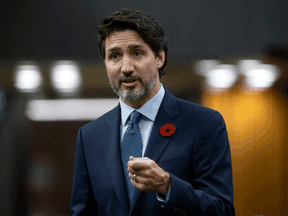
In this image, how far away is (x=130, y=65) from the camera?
1.33m

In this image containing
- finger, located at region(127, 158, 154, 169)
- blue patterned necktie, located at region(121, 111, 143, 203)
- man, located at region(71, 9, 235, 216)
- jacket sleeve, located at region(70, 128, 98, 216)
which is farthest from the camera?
jacket sleeve, located at region(70, 128, 98, 216)

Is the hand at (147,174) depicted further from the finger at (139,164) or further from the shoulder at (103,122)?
the shoulder at (103,122)

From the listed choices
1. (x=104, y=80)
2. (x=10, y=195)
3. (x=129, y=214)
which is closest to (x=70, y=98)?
(x=104, y=80)

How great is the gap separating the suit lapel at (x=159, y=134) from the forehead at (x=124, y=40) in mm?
326

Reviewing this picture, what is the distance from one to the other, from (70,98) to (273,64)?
2.19m

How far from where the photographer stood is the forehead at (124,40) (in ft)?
4.42

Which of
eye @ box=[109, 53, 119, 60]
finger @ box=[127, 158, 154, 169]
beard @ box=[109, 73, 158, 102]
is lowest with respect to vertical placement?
finger @ box=[127, 158, 154, 169]

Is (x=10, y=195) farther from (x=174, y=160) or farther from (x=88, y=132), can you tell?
(x=174, y=160)

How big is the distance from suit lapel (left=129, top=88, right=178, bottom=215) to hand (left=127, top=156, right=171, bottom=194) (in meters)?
0.24

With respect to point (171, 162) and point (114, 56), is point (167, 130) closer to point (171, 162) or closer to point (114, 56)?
point (171, 162)

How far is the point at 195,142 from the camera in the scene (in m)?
1.25

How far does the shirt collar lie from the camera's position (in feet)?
4.64

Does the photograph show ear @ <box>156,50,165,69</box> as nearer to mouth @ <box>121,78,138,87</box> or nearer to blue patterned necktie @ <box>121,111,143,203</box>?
mouth @ <box>121,78,138,87</box>

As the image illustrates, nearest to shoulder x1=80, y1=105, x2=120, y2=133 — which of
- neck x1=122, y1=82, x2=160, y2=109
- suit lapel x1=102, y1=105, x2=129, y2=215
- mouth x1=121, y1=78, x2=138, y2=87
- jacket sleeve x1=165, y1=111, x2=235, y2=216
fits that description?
suit lapel x1=102, y1=105, x2=129, y2=215
